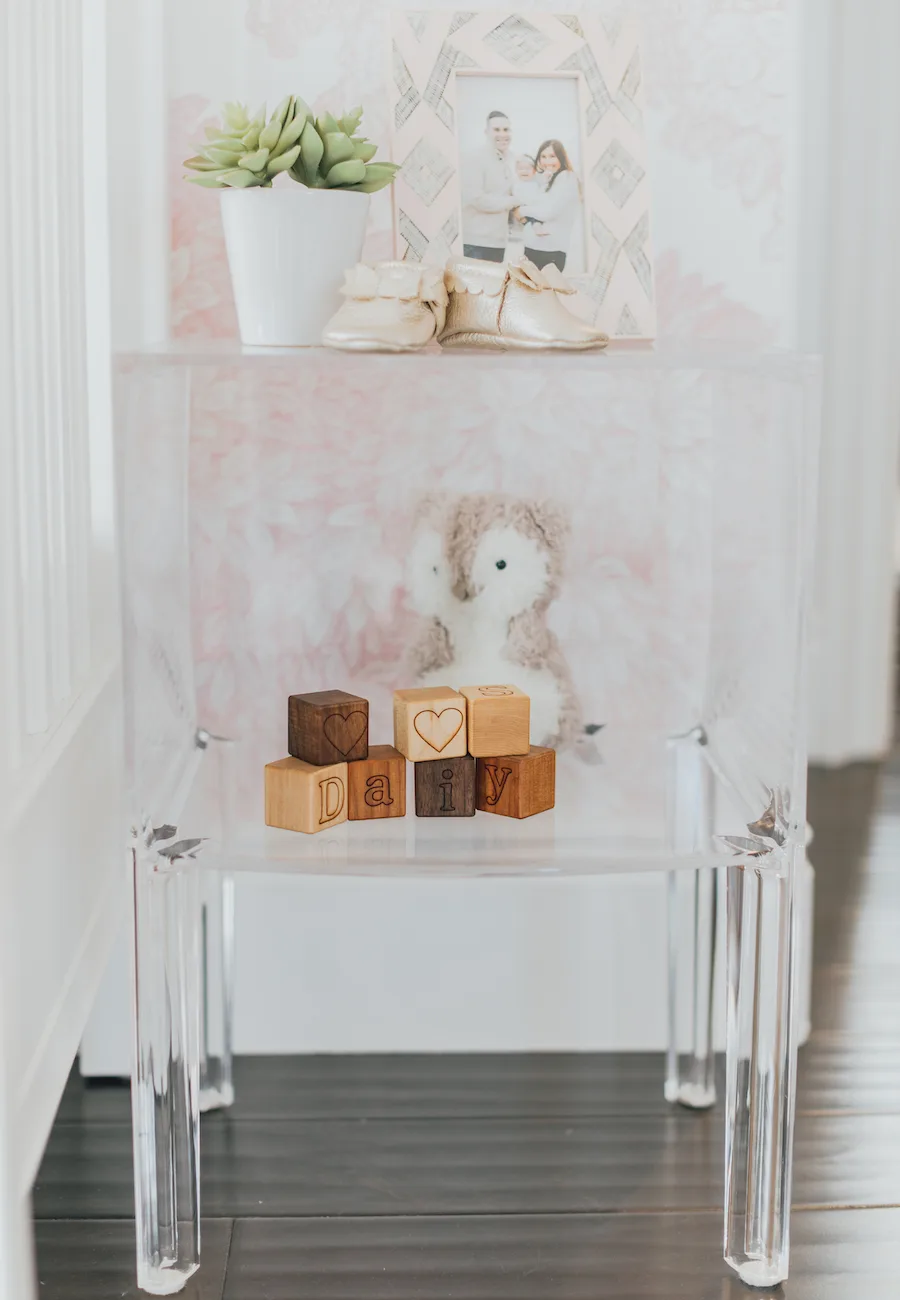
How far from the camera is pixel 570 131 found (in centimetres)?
127

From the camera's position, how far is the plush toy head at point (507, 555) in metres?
1.23

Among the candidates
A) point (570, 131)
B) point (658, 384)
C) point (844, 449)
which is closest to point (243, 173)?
point (570, 131)

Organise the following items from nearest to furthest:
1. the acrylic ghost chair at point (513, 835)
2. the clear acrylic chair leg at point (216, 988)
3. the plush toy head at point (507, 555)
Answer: the acrylic ghost chair at point (513, 835)
the plush toy head at point (507, 555)
the clear acrylic chair leg at point (216, 988)

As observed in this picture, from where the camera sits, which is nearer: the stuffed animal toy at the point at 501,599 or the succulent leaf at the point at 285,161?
the succulent leaf at the point at 285,161

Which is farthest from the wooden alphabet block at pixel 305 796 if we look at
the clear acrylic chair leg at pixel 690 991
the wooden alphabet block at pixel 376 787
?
the clear acrylic chair leg at pixel 690 991

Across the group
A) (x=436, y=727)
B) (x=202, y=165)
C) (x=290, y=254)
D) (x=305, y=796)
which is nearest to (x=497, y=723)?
(x=436, y=727)

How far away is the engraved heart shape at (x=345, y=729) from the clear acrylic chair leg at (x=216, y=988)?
0.32 m

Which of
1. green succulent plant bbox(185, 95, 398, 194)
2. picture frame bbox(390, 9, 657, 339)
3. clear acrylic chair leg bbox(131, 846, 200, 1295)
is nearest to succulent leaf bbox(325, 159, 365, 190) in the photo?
green succulent plant bbox(185, 95, 398, 194)

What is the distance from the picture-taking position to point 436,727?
110 centimetres

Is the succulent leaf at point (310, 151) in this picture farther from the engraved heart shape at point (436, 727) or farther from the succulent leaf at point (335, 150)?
the engraved heart shape at point (436, 727)

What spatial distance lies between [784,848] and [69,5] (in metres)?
0.90

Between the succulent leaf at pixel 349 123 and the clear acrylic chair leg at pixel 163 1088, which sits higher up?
the succulent leaf at pixel 349 123

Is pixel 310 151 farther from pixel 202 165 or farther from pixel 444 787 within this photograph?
pixel 444 787

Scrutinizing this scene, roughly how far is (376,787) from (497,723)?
0.35ft
